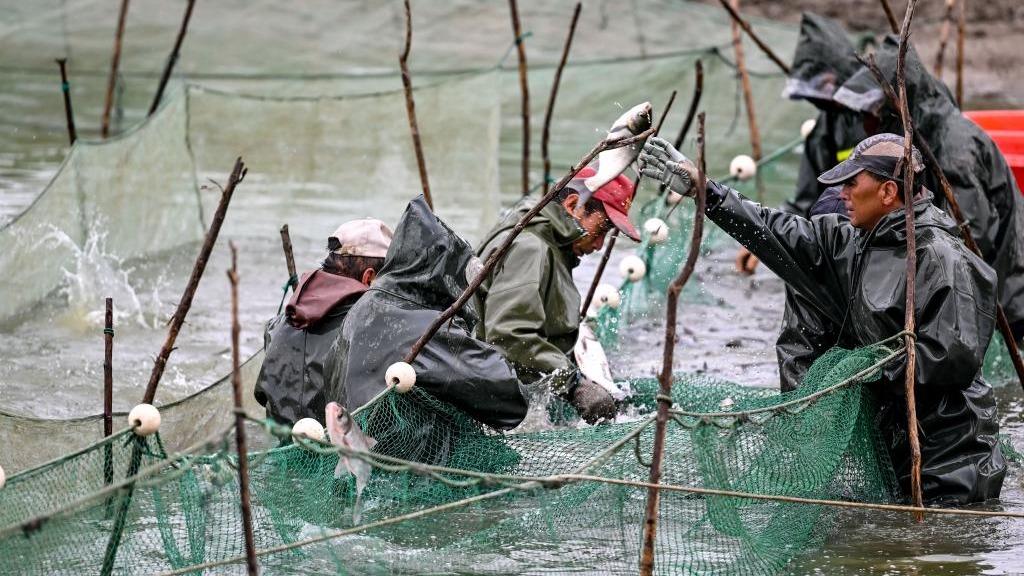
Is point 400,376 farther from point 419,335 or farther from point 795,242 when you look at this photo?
point 795,242

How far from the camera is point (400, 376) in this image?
4.51 metres

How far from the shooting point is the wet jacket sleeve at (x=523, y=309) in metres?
5.45

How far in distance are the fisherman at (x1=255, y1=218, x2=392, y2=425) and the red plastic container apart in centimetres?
442

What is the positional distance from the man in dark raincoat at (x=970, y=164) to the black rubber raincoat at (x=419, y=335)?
3.12 m

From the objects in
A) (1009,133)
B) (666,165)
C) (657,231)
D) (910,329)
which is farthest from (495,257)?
(1009,133)

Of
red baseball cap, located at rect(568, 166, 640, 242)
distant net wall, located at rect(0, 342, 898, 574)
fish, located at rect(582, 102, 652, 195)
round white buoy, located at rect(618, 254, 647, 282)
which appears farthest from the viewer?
round white buoy, located at rect(618, 254, 647, 282)

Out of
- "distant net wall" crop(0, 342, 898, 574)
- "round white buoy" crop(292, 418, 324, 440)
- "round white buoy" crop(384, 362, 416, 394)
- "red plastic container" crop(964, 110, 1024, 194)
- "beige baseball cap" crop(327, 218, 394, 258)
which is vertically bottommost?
"distant net wall" crop(0, 342, 898, 574)

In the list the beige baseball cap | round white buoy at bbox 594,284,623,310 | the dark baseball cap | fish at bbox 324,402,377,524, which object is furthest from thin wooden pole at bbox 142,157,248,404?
round white buoy at bbox 594,284,623,310

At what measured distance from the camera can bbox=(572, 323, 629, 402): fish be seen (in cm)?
595

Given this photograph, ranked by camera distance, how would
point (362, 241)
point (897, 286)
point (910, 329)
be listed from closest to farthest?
1. point (910, 329)
2. point (897, 286)
3. point (362, 241)

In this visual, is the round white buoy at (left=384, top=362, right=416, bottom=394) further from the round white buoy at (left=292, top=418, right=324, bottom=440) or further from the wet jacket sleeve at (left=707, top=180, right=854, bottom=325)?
the wet jacket sleeve at (left=707, top=180, right=854, bottom=325)

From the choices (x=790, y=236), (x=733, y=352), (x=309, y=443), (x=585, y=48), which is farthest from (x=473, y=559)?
(x=585, y=48)

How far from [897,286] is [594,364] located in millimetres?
1548

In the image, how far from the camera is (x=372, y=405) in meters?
4.55
